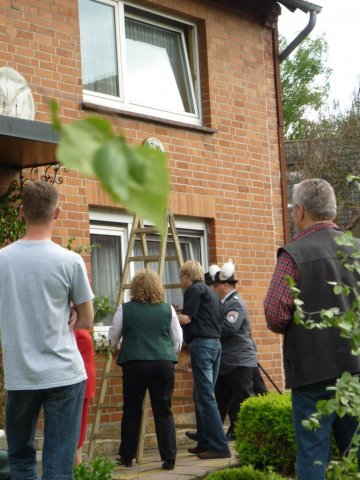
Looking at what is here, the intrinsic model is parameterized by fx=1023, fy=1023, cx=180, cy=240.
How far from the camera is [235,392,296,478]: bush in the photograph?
7.96m

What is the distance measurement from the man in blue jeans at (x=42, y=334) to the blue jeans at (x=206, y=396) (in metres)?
4.47

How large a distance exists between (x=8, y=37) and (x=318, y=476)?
5487 millimetres

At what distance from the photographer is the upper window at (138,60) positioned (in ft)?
32.9

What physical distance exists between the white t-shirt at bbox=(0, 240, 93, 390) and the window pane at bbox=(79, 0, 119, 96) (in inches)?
227

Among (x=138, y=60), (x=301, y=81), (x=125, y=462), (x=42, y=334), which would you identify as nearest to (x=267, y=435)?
(x=125, y=462)

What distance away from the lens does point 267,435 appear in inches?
316

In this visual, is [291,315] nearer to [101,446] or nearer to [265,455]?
[265,455]

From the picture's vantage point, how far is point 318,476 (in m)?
4.55

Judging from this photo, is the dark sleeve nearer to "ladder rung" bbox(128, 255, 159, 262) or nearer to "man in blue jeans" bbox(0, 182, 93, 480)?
"ladder rung" bbox(128, 255, 159, 262)

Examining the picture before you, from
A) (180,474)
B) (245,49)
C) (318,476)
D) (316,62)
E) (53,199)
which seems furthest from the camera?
(316,62)

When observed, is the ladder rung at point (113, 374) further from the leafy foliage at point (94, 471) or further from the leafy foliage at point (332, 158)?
A: the leafy foliage at point (332, 158)

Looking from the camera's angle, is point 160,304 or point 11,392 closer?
point 11,392

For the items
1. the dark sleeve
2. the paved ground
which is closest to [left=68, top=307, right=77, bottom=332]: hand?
the paved ground

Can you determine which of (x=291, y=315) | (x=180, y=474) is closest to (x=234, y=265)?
(x=180, y=474)
